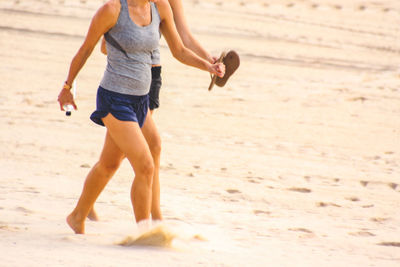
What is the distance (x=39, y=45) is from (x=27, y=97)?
384cm

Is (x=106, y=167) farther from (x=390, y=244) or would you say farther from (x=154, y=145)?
(x=390, y=244)

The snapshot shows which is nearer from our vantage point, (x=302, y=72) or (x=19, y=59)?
(x=19, y=59)

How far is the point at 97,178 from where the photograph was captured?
4.96 meters

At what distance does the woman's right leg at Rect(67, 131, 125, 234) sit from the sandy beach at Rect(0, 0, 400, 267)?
0.15 m

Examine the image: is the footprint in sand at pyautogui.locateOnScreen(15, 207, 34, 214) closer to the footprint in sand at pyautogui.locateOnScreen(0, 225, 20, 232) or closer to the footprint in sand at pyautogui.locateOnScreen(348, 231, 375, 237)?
the footprint in sand at pyautogui.locateOnScreen(0, 225, 20, 232)

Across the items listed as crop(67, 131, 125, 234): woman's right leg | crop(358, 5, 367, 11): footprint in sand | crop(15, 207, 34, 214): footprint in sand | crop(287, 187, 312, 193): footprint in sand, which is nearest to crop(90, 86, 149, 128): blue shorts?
crop(67, 131, 125, 234): woman's right leg

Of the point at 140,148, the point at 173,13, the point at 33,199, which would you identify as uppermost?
the point at 173,13

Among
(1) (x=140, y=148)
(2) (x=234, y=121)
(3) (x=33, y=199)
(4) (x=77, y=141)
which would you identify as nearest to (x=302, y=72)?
(2) (x=234, y=121)

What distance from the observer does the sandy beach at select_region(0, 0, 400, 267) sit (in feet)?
16.5

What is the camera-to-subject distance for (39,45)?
13844 mm

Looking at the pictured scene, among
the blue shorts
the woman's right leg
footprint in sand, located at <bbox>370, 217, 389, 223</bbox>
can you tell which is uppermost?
the blue shorts

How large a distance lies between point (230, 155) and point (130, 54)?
3654 mm

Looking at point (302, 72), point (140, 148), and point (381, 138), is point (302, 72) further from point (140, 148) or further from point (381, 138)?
point (140, 148)

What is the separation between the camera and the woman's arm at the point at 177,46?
4.84 meters
